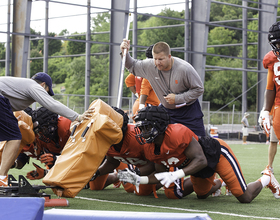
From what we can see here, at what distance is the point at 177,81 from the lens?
4.18m

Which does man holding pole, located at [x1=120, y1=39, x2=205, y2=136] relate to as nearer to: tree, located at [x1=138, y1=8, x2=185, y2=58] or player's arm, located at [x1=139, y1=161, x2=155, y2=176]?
player's arm, located at [x1=139, y1=161, x2=155, y2=176]

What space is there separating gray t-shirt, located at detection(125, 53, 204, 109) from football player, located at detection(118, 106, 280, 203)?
61 cm

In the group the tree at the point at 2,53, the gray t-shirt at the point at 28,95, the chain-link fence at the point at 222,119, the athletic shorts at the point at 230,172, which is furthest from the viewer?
the tree at the point at 2,53

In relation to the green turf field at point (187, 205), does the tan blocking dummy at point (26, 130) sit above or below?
above

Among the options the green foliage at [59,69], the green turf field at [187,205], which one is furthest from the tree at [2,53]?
the green turf field at [187,205]

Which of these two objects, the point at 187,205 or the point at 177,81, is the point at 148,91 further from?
the point at 187,205

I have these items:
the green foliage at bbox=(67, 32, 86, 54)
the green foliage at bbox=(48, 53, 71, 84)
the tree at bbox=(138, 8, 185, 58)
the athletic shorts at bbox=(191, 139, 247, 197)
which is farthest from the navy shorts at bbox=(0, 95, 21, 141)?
the tree at bbox=(138, 8, 185, 58)

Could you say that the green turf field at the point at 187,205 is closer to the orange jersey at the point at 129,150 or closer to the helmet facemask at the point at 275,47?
the orange jersey at the point at 129,150

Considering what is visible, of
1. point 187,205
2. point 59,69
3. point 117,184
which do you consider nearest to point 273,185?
→ point 187,205

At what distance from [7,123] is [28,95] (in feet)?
1.23

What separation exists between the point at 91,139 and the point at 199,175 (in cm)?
111

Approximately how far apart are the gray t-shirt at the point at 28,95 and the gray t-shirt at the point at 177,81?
3.32 ft

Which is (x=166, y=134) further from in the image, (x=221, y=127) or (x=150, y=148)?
(x=221, y=127)

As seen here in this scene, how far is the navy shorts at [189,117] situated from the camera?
4.22 meters
